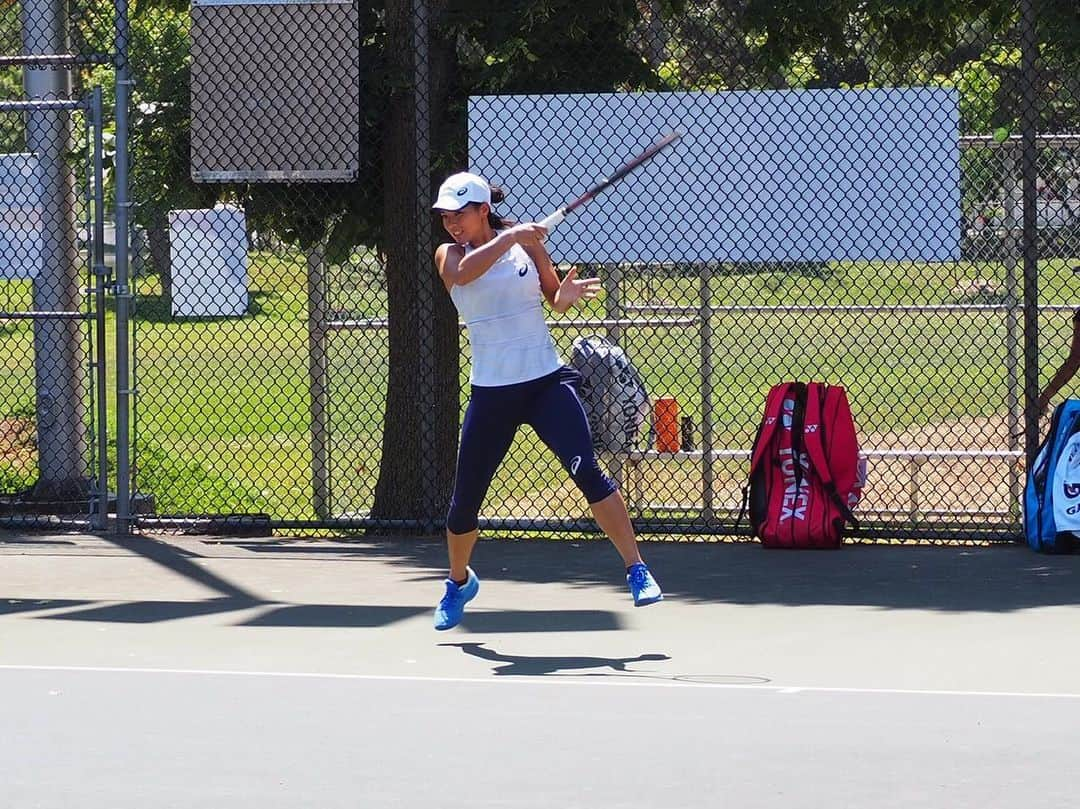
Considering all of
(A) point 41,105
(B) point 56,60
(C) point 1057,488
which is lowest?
(C) point 1057,488

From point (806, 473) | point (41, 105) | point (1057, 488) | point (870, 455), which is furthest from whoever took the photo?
point (870, 455)

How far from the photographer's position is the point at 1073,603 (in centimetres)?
840

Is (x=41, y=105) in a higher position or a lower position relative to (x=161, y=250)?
higher

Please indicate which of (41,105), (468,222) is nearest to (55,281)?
(41,105)

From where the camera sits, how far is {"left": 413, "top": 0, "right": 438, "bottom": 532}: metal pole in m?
10.3

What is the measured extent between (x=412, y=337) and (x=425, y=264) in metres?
0.41

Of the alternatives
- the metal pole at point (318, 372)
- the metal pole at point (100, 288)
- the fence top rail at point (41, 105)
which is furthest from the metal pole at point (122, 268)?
the metal pole at point (318, 372)

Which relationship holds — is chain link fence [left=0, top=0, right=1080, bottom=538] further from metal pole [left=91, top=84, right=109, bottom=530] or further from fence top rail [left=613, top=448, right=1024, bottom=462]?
metal pole [left=91, top=84, right=109, bottom=530]

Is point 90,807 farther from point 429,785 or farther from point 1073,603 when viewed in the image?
point 1073,603

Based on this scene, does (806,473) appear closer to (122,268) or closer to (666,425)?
(666,425)

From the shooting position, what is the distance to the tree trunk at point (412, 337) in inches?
410

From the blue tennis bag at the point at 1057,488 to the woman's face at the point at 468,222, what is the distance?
333 cm

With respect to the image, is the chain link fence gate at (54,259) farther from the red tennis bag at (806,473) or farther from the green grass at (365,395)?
the red tennis bag at (806,473)

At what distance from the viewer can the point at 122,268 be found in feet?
34.1
